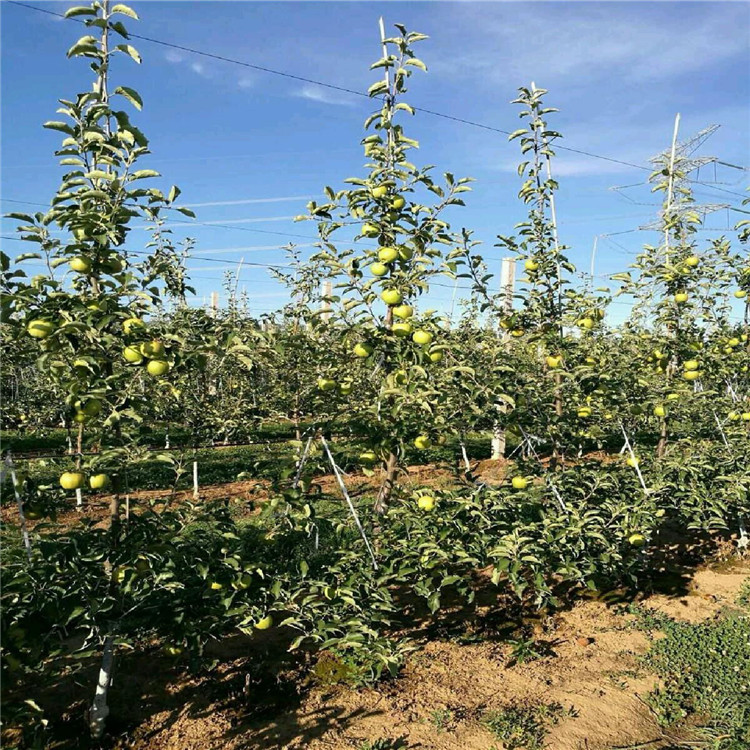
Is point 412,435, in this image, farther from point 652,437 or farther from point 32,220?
point 652,437

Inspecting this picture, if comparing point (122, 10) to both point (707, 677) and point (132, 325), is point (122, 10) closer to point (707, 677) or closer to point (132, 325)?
point (132, 325)

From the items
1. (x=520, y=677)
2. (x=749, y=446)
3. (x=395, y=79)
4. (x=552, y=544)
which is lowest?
(x=520, y=677)

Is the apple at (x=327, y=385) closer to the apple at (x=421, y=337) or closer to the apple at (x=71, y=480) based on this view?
the apple at (x=421, y=337)

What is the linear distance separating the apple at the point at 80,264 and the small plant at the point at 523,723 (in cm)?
295

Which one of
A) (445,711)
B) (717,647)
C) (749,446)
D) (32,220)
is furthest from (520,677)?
(32,220)

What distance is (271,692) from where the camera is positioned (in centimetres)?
313

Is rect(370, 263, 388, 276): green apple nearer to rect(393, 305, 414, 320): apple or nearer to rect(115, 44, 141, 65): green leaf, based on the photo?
rect(393, 305, 414, 320): apple

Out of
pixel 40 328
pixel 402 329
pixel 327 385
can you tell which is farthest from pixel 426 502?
pixel 40 328

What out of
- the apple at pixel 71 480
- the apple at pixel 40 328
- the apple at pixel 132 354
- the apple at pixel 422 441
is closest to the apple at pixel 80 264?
the apple at pixel 40 328

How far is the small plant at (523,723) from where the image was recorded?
2768 mm

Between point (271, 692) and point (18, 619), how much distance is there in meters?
1.43

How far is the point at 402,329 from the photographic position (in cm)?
326

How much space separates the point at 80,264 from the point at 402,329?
169 cm

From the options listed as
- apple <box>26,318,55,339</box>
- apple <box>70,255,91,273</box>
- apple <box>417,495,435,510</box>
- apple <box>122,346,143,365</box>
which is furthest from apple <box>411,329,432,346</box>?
apple <box>26,318,55,339</box>
